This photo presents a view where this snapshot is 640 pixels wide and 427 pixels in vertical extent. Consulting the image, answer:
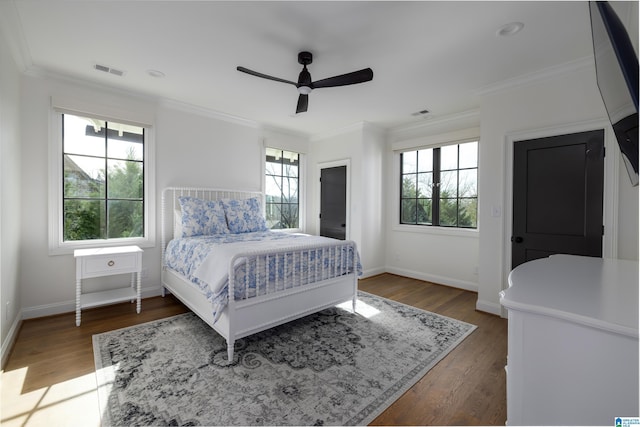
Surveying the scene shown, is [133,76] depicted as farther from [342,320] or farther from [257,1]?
[342,320]

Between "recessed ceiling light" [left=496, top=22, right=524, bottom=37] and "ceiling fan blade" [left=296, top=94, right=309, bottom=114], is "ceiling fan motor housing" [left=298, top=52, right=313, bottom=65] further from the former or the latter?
"recessed ceiling light" [left=496, top=22, right=524, bottom=37]

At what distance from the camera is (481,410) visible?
166 centimetres

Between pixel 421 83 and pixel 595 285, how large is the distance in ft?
8.65

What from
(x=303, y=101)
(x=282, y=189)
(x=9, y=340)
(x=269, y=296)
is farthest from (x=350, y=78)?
(x=9, y=340)

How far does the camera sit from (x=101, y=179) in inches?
129

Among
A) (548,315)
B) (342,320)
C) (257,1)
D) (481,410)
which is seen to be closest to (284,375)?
(342,320)

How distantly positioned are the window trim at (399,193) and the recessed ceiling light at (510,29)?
5.65 feet

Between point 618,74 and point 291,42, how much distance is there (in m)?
2.10

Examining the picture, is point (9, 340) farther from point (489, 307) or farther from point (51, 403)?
point (489, 307)

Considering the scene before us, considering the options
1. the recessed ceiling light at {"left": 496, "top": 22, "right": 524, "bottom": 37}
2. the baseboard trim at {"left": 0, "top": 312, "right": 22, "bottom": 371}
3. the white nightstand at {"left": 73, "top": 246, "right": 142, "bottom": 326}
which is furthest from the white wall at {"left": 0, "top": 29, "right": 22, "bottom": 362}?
the recessed ceiling light at {"left": 496, "top": 22, "right": 524, "bottom": 37}

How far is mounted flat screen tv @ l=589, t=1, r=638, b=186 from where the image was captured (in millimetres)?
776

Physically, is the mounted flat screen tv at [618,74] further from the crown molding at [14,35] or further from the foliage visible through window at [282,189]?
the foliage visible through window at [282,189]

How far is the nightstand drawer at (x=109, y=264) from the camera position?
276 cm

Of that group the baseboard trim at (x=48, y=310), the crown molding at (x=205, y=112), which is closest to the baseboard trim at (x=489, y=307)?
the crown molding at (x=205, y=112)
